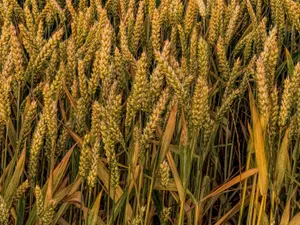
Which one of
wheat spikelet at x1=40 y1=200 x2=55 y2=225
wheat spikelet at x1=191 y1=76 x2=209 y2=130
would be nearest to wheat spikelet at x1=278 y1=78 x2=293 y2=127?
wheat spikelet at x1=191 y1=76 x2=209 y2=130

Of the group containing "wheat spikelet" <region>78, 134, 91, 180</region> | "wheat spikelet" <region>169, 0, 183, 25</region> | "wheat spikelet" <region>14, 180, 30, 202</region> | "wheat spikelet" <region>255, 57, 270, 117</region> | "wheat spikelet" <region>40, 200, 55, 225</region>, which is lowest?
"wheat spikelet" <region>40, 200, 55, 225</region>

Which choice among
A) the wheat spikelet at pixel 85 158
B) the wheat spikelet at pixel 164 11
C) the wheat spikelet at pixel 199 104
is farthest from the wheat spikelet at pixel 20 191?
the wheat spikelet at pixel 164 11

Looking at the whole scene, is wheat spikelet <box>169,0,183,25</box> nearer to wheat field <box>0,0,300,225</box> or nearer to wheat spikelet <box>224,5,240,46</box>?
wheat field <box>0,0,300,225</box>

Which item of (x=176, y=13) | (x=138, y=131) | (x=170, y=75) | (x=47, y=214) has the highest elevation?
(x=176, y=13)

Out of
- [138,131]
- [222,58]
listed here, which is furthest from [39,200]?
[222,58]

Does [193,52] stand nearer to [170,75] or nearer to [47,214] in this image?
[170,75]

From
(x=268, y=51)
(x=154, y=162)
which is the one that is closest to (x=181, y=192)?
(x=154, y=162)

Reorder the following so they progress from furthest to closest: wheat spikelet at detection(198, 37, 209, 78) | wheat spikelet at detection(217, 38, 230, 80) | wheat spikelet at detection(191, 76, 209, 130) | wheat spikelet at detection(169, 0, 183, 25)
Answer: wheat spikelet at detection(169, 0, 183, 25)
wheat spikelet at detection(217, 38, 230, 80)
wheat spikelet at detection(198, 37, 209, 78)
wheat spikelet at detection(191, 76, 209, 130)

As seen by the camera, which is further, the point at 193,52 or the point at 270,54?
the point at 193,52

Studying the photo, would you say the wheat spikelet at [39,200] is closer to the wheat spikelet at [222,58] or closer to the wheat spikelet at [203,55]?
the wheat spikelet at [203,55]

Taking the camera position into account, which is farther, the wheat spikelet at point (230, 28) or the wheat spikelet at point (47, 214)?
the wheat spikelet at point (230, 28)

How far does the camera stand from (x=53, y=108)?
1015mm

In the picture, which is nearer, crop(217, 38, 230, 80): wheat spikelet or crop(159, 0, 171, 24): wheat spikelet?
crop(217, 38, 230, 80): wheat spikelet

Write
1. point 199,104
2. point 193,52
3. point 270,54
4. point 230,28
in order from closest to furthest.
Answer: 1. point 199,104
2. point 270,54
3. point 193,52
4. point 230,28
